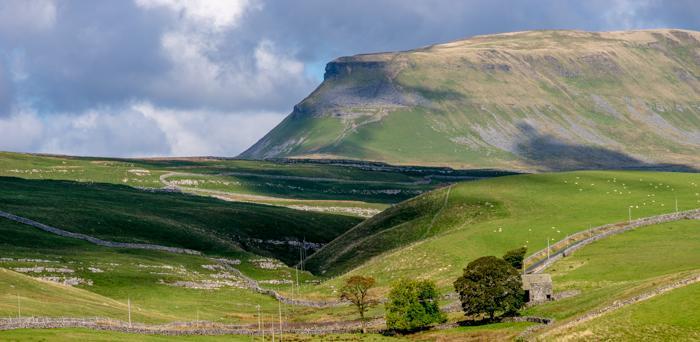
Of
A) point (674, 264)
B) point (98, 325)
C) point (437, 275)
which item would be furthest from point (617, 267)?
point (98, 325)

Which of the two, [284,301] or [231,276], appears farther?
[231,276]

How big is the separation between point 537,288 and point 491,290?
26.6ft

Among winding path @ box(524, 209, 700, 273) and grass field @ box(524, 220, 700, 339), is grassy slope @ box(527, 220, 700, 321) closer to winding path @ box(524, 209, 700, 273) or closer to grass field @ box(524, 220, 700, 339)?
grass field @ box(524, 220, 700, 339)

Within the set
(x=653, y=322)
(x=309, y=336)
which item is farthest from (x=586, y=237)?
(x=653, y=322)

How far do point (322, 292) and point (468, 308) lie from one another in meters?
39.9

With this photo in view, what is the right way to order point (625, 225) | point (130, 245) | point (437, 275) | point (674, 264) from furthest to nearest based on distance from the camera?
1. point (130, 245)
2. point (625, 225)
3. point (437, 275)
4. point (674, 264)

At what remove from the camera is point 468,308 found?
114 meters

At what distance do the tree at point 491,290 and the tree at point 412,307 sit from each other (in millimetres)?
2937

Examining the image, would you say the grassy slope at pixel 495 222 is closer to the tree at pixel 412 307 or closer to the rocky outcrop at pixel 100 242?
the tree at pixel 412 307

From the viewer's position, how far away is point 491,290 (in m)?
113

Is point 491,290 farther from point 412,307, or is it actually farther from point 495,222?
point 495,222

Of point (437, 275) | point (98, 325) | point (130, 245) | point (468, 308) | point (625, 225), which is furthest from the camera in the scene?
point (130, 245)

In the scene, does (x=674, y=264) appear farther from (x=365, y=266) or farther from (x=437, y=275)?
(x=365, y=266)

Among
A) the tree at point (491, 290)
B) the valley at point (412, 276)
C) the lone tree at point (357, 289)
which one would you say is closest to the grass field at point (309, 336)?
the valley at point (412, 276)
